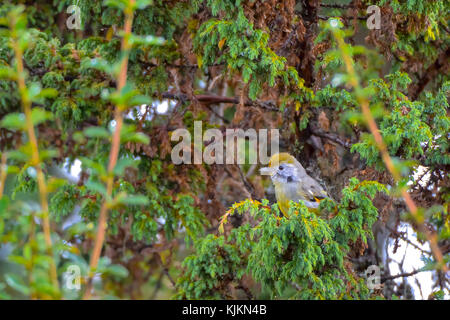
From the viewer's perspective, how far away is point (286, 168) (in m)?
4.15

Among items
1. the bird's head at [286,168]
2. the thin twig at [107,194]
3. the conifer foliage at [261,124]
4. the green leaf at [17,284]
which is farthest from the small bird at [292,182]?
the green leaf at [17,284]

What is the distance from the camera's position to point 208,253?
4.01 m

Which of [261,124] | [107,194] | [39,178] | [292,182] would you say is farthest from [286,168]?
[39,178]

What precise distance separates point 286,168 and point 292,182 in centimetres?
12

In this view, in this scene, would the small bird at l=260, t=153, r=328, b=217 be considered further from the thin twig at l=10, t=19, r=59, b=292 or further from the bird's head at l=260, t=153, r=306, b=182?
the thin twig at l=10, t=19, r=59, b=292

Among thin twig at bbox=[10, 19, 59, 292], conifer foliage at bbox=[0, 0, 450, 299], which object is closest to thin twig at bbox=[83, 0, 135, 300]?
thin twig at bbox=[10, 19, 59, 292]

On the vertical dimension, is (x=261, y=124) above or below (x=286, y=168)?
above

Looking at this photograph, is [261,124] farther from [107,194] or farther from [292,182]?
[107,194]

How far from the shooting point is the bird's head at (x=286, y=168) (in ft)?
13.5

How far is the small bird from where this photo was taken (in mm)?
4098
